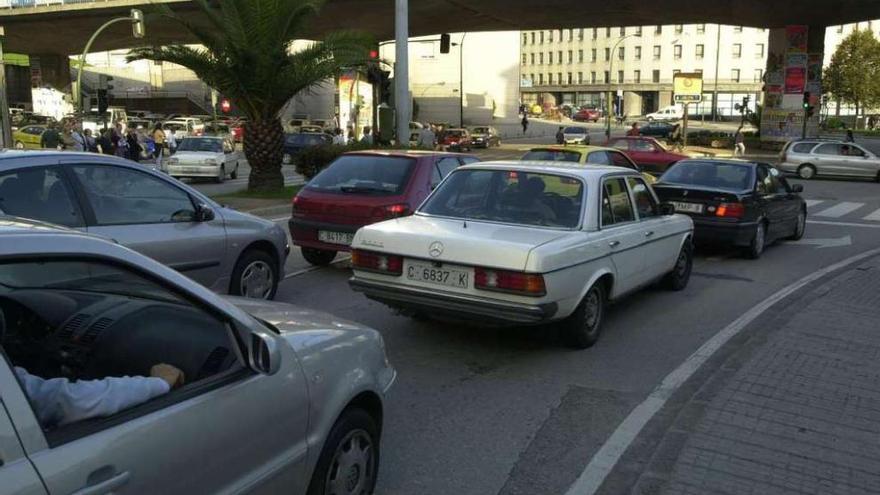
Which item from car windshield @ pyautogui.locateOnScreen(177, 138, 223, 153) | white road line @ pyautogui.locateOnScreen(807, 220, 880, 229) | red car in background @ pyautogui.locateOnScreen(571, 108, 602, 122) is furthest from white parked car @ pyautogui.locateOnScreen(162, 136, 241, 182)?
red car in background @ pyautogui.locateOnScreen(571, 108, 602, 122)

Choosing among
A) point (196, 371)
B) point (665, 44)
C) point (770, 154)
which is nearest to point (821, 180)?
point (770, 154)

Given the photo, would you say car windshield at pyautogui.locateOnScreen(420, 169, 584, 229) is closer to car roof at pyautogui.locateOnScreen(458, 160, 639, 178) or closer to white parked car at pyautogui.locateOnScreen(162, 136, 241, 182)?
car roof at pyautogui.locateOnScreen(458, 160, 639, 178)

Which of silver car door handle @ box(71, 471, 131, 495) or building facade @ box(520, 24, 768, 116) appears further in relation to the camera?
building facade @ box(520, 24, 768, 116)

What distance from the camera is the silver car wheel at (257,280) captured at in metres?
7.28

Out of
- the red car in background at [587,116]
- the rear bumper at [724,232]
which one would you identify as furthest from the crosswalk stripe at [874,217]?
the red car in background at [587,116]

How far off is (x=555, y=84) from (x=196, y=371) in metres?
123

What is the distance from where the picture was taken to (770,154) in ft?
132

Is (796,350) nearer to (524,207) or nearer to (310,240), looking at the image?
(524,207)

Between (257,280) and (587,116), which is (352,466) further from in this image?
(587,116)

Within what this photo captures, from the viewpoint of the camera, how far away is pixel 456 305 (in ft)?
18.9

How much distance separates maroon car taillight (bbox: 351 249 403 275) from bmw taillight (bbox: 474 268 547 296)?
725 mm

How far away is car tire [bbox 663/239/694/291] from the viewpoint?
8.60 meters

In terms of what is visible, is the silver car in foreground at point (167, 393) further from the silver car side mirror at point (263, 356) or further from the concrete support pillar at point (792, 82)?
the concrete support pillar at point (792, 82)

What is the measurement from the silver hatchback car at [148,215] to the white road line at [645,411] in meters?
3.81
